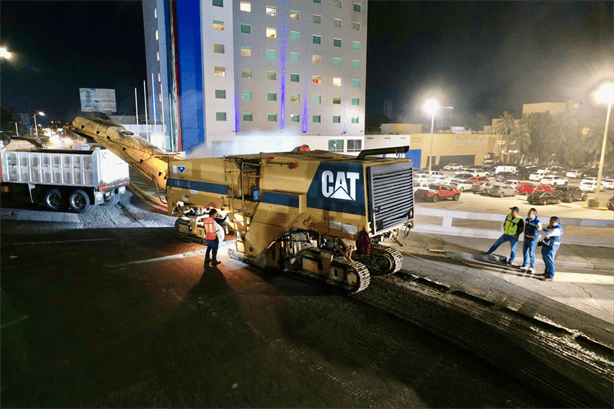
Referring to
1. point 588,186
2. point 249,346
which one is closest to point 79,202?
point 249,346

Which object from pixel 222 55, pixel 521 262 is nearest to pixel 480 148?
pixel 222 55

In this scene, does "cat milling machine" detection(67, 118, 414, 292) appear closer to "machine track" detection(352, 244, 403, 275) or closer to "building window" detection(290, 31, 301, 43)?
"machine track" detection(352, 244, 403, 275)

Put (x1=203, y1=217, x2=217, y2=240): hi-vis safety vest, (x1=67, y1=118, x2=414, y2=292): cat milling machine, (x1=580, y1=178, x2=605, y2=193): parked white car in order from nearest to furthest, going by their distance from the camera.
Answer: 1. (x1=67, y1=118, x2=414, y2=292): cat milling machine
2. (x1=203, y1=217, x2=217, y2=240): hi-vis safety vest
3. (x1=580, y1=178, x2=605, y2=193): parked white car

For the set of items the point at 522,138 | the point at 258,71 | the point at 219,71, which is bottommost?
the point at 522,138

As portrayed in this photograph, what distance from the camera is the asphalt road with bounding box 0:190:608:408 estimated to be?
16.1 feet

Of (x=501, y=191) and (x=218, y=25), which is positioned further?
(x=218, y=25)

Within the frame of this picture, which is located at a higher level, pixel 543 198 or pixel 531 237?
pixel 531 237

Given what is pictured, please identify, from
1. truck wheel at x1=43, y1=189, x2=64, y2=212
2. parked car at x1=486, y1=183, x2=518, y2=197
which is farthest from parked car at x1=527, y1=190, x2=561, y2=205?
truck wheel at x1=43, y1=189, x2=64, y2=212

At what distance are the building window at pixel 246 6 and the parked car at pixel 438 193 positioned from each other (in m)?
23.5

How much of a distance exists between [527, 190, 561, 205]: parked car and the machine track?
2185 cm

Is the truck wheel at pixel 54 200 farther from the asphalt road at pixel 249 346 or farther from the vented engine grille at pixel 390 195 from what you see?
the vented engine grille at pixel 390 195

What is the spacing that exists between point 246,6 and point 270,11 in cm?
246

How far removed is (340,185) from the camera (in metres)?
7.75

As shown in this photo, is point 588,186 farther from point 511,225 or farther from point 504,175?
point 511,225
